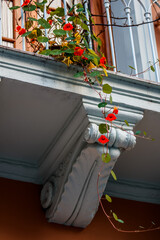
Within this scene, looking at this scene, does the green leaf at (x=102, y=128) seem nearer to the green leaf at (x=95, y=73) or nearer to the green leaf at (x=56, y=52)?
the green leaf at (x=95, y=73)

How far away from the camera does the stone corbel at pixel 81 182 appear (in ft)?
11.2

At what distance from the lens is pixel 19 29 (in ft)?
11.6

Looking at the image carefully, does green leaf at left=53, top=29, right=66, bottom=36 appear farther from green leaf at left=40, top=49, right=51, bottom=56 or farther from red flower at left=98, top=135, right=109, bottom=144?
red flower at left=98, top=135, right=109, bottom=144

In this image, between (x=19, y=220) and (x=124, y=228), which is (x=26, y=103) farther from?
(x=124, y=228)

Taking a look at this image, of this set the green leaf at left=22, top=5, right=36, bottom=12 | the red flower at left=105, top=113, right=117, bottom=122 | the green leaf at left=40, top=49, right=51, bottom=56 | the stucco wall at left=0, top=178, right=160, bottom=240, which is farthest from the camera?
the stucco wall at left=0, top=178, right=160, bottom=240

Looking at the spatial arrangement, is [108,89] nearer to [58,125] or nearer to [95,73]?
[95,73]

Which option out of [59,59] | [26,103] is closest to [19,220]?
[26,103]

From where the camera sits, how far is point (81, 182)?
11.9 feet

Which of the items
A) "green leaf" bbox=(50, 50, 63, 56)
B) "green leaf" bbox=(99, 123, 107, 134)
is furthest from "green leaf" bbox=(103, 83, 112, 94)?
"green leaf" bbox=(50, 50, 63, 56)

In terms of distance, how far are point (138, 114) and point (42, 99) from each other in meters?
0.58

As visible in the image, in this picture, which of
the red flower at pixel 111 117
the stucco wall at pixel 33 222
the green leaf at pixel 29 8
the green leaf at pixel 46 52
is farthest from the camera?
the stucco wall at pixel 33 222

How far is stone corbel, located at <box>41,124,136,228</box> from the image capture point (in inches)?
134

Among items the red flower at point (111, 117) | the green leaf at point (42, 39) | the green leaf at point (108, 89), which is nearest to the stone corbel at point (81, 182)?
the red flower at point (111, 117)

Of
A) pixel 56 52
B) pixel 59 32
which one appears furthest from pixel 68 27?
pixel 56 52
